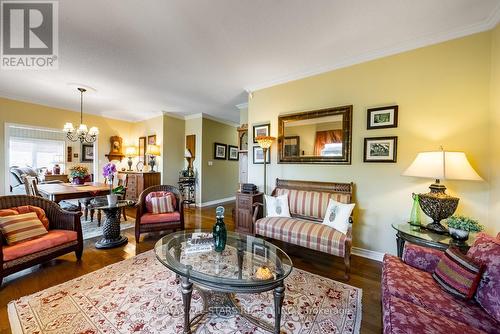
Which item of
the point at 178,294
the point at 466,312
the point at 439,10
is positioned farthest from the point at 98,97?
the point at 466,312

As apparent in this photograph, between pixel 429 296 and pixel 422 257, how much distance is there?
45 cm

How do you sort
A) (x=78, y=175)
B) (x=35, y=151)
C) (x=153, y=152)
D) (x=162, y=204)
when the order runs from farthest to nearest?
(x=35, y=151), (x=153, y=152), (x=78, y=175), (x=162, y=204)

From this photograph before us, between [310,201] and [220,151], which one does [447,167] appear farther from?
[220,151]

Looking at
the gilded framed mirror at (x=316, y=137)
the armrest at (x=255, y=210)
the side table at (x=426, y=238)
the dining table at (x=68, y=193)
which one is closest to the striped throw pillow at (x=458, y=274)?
the side table at (x=426, y=238)

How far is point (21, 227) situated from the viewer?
2123 mm

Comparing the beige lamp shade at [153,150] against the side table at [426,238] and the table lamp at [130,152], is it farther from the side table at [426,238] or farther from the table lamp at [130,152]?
the side table at [426,238]

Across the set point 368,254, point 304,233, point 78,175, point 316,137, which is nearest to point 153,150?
point 78,175

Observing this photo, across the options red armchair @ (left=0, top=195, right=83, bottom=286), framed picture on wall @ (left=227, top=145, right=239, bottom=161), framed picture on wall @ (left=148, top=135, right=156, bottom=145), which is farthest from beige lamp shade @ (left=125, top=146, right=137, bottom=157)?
red armchair @ (left=0, top=195, right=83, bottom=286)

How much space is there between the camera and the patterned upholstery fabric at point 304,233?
2285mm

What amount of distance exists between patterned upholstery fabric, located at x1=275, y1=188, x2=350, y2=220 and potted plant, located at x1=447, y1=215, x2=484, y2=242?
1035 mm

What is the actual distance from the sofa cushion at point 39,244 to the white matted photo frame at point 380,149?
156 inches

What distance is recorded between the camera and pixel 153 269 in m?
2.34

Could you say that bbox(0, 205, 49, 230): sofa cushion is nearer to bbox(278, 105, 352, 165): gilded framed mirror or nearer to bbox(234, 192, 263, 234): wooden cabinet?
bbox(234, 192, 263, 234): wooden cabinet

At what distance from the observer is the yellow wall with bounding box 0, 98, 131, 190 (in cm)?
440
